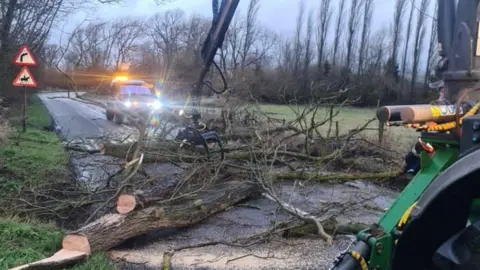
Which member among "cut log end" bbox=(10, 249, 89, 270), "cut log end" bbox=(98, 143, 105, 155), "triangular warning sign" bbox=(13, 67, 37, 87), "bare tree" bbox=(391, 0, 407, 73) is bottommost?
"cut log end" bbox=(10, 249, 89, 270)

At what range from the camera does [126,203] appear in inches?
198

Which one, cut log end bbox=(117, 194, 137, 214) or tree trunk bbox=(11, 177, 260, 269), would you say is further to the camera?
cut log end bbox=(117, 194, 137, 214)

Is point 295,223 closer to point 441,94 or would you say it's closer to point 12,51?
point 441,94

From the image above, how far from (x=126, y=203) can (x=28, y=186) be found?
2001 mm

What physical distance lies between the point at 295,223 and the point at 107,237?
2.24 meters

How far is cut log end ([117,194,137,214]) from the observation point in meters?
4.96

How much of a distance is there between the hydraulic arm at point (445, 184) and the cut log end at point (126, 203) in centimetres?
324

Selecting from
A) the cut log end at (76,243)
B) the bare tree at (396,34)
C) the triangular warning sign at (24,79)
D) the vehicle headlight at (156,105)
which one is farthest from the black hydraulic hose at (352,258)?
the bare tree at (396,34)

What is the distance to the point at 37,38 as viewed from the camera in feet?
66.5

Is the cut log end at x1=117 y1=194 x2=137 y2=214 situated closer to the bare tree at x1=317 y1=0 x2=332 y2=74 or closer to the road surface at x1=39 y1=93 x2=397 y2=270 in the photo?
the road surface at x1=39 y1=93 x2=397 y2=270

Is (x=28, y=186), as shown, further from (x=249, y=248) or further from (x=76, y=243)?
(x=249, y=248)

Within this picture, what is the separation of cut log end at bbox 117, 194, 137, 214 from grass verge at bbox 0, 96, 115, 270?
0.64 meters

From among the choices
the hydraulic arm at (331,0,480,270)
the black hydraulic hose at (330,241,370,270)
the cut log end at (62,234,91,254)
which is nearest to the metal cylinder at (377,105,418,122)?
the hydraulic arm at (331,0,480,270)

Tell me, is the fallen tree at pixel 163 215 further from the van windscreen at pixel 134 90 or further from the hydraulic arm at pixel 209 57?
the van windscreen at pixel 134 90
